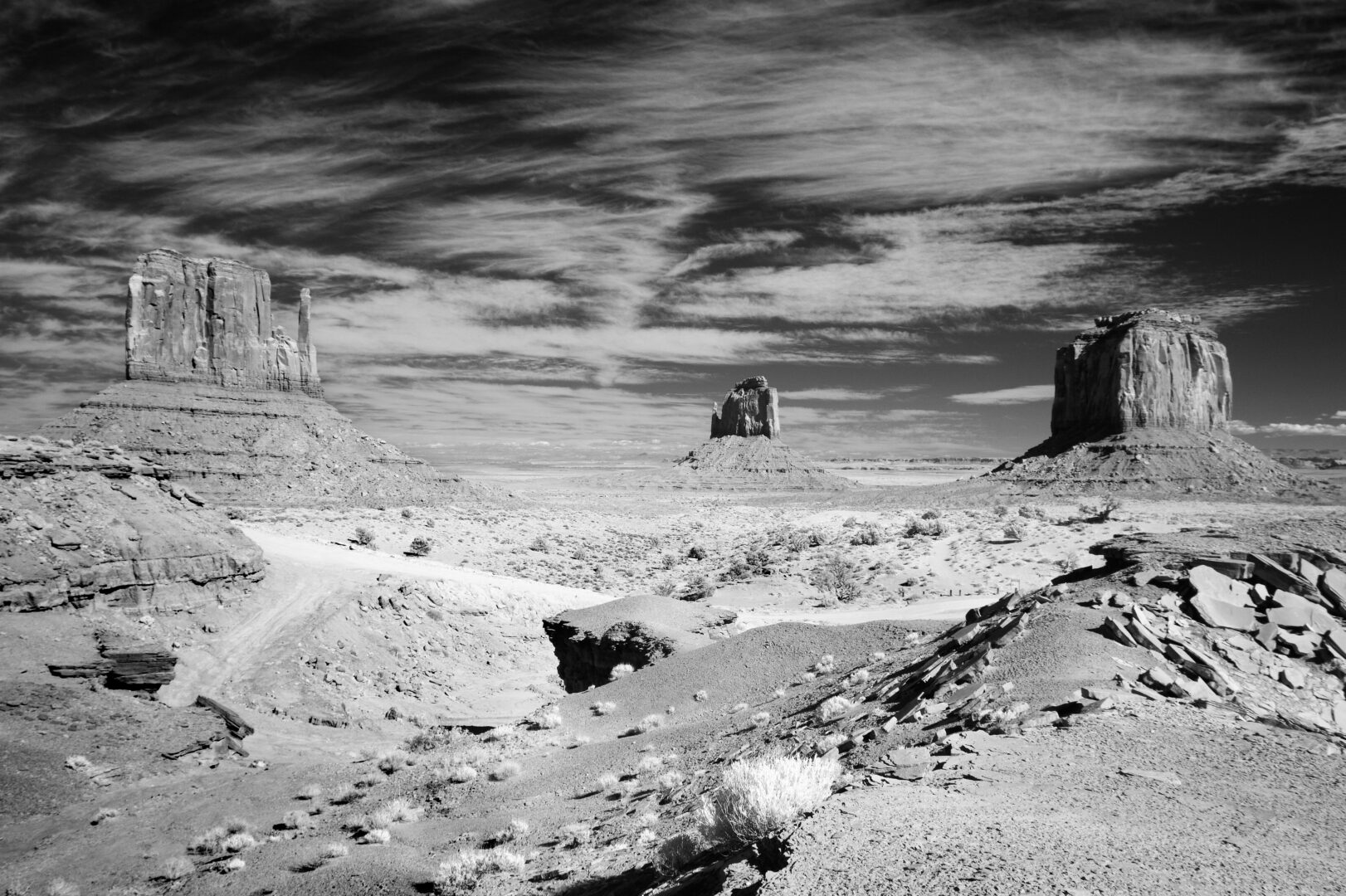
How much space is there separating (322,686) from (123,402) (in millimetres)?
53081

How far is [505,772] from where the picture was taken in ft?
36.9

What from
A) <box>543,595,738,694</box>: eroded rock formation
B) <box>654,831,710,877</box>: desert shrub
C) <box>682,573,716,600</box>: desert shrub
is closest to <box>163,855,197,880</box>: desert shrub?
<box>654,831,710,877</box>: desert shrub

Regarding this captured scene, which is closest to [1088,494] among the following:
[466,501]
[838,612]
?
[838,612]

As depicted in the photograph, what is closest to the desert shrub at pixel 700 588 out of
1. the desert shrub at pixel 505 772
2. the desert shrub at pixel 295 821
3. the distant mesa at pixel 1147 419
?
the desert shrub at pixel 505 772

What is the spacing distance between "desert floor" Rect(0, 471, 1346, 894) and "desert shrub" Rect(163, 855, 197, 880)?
3.5 inches

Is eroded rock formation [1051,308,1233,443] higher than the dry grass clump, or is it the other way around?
eroded rock formation [1051,308,1233,443]

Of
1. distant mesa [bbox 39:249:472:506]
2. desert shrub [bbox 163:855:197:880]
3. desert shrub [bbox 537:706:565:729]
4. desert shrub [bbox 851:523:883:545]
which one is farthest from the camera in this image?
distant mesa [bbox 39:249:472:506]

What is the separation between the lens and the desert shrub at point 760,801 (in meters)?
5.49

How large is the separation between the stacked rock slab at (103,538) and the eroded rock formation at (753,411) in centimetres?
10720

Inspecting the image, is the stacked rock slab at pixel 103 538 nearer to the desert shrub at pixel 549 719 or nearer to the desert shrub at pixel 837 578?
the desert shrub at pixel 549 719

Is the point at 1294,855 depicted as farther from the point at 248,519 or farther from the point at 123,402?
the point at 123,402

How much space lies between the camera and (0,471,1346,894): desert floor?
5.06 metres

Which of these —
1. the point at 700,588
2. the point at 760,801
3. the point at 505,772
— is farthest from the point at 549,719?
the point at 700,588

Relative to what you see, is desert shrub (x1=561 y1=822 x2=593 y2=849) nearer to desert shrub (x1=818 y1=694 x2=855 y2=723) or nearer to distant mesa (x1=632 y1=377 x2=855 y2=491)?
desert shrub (x1=818 y1=694 x2=855 y2=723)
